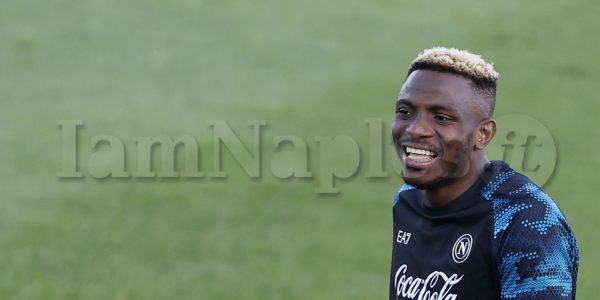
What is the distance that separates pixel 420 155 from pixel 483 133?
13.1 inches

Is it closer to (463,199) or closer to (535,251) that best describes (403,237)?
(463,199)

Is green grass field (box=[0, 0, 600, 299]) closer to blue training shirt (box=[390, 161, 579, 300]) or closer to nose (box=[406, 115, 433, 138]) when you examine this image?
blue training shirt (box=[390, 161, 579, 300])

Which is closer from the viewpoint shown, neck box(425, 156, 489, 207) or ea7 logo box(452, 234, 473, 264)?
ea7 logo box(452, 234, 473, 264)

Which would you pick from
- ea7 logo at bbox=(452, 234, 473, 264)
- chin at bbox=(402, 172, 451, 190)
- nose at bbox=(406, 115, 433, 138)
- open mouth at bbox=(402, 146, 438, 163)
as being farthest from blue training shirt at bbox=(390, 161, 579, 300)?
nose at bbox=(406, 115, 433, 138)

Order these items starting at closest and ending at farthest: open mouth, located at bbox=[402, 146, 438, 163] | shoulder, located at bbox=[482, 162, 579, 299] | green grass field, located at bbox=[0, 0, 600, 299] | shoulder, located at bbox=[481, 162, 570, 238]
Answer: shoulder, located at bbox=[482, 162, 579, 299], shoulder, located at bbox=[481, 162, 570, 238], open mouth, located at bbox=[402, 146, 438, 163], green grass field, located at bbox=[0, 0, 600, 299]

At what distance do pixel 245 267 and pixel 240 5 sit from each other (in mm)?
10040

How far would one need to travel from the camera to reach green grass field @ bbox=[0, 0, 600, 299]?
13.1 m

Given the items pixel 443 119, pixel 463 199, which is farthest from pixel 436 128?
pixel 463 199

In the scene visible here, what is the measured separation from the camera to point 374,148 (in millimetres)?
15938

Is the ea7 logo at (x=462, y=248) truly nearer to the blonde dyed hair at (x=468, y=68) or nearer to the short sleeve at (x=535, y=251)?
the short sleeve at (x=535, y=251)

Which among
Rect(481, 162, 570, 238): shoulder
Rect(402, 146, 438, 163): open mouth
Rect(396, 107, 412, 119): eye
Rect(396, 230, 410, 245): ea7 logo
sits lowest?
Rect(396, 230, 410, 245): ea7 logo

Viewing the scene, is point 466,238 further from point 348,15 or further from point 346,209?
point 348,15

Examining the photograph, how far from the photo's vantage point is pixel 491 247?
4.50m

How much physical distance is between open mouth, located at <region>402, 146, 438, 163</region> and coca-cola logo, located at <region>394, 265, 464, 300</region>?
1.81 ft
